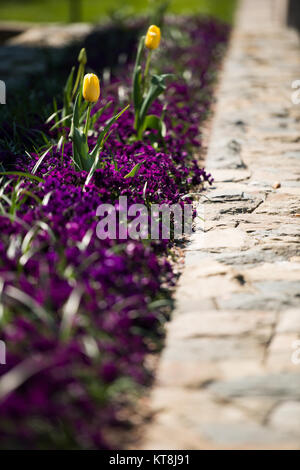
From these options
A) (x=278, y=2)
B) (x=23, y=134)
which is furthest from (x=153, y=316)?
(x=278, y=2)

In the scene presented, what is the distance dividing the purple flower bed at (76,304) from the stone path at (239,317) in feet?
0.49

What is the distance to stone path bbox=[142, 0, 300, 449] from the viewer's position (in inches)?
85.8

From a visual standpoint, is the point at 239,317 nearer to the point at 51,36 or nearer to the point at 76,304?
the point at 76,304

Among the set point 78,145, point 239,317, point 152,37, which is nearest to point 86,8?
point 152,37

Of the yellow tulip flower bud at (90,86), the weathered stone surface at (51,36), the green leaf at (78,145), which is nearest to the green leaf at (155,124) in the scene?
the green leaf at (78,145)

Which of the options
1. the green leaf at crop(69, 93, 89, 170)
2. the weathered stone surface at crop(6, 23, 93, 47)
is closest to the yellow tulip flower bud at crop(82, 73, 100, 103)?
the green leaf at crop(69, 93, 89, 170)

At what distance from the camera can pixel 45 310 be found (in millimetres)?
2486

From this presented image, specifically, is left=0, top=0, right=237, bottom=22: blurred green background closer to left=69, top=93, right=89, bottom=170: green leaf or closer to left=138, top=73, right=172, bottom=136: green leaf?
left=138, top=73, right=172, bottom=136: green leaf

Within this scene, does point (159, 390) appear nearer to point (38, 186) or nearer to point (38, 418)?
point (38, 418)

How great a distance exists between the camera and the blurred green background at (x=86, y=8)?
1605cm

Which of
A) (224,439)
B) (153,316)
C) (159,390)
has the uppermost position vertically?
(153,316)

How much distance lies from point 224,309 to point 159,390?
2.15 ft

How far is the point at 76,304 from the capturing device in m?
2.38

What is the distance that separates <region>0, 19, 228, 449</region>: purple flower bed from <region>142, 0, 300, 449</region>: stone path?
15 centimetres
